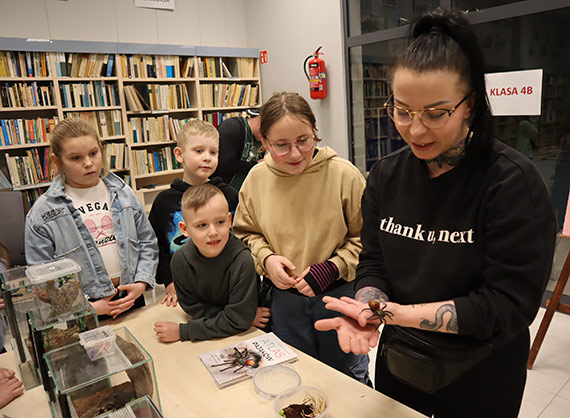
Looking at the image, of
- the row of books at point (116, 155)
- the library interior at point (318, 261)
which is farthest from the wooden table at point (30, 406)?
the row of books at point (116, 155)

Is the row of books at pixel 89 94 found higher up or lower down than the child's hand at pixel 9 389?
higher up

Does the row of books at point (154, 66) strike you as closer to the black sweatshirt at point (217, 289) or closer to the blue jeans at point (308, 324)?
the black sweatshirt at point (217, 289)

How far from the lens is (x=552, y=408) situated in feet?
7.10

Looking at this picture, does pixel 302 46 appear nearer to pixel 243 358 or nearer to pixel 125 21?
pixel 125 21

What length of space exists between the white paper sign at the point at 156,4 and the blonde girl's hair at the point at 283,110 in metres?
4.35

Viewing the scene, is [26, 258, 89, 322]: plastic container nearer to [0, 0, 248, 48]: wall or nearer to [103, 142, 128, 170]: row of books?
[103, 142, 128, 170]: row of books

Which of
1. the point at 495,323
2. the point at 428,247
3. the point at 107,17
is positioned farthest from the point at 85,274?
the point at 107,17

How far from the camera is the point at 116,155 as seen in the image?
4.78m

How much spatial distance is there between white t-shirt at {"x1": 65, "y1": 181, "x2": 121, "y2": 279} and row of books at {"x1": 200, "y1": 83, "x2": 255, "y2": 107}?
3841 mm

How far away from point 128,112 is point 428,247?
455cm

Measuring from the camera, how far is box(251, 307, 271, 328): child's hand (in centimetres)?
153

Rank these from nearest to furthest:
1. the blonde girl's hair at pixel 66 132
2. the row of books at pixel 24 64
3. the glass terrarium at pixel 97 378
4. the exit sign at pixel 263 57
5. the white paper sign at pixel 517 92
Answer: the glass terrarium at pixel 97 378 < the blonde girl's hair at pixel 66 132 < the white paper sign at pixel 517 92 < the row of books at pixel 24 64 < the exit sign at pixel 263 57

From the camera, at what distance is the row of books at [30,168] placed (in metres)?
4.19

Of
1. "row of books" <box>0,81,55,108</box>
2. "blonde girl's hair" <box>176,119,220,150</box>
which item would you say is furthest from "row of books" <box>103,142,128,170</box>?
"blonde girl's hair" <box>176,119,220,150</box>
